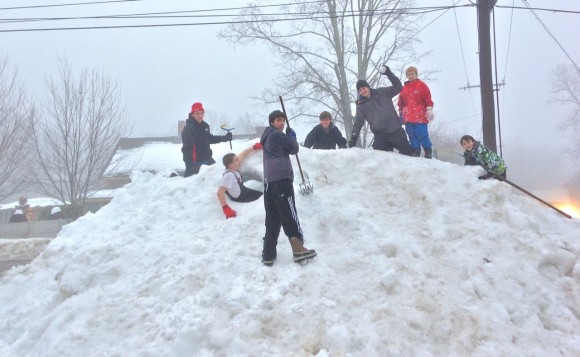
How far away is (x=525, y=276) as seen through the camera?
472 cm

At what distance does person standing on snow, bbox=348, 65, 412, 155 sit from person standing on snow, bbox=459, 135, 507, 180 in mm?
966

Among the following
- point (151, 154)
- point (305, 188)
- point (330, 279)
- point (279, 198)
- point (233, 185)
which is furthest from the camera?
point (151, 154)

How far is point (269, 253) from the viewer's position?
4.99m

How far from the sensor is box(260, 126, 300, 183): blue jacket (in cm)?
514

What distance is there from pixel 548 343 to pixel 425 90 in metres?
4.61

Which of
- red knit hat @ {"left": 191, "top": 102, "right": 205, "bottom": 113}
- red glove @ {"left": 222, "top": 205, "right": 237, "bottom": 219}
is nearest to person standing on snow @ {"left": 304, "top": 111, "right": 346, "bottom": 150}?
red knit hat @ {"left": 191, "top": 102, "right": 205, "bottom": 113}

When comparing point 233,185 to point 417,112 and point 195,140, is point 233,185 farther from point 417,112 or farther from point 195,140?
point 417,112

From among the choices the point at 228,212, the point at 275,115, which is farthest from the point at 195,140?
the point at 275,115

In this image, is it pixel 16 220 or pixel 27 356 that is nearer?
pixel 27 356

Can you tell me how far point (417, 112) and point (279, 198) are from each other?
141 inches

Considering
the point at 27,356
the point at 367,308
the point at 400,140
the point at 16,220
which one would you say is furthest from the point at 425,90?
the point at 16,220

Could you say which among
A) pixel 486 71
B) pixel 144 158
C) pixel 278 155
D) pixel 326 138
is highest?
pixel 486 71

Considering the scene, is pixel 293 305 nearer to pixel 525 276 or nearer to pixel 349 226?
pixel 349 226

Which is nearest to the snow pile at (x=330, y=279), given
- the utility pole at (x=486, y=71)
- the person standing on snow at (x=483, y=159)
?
the person standing on snow at (x=483, y=159)
